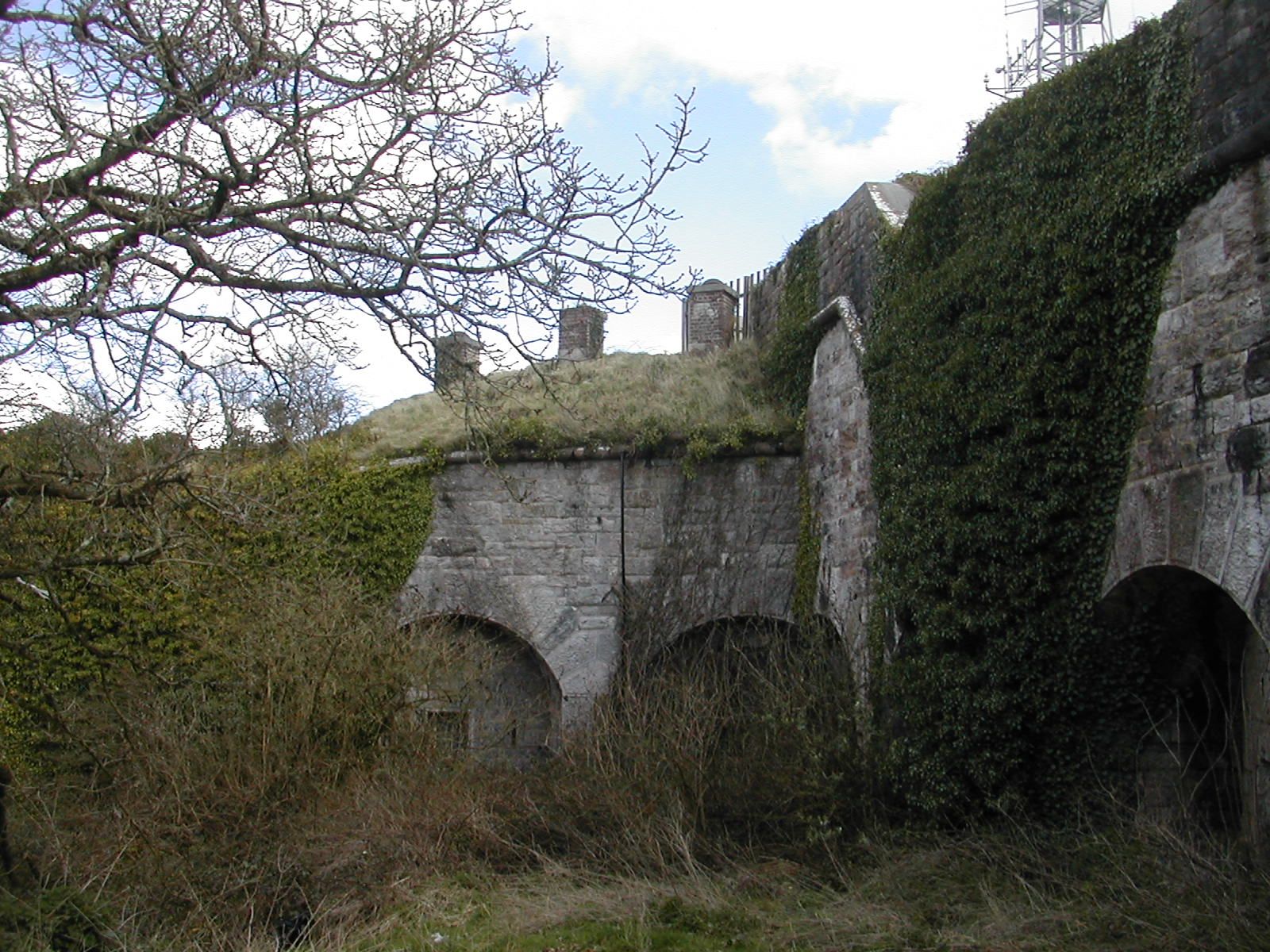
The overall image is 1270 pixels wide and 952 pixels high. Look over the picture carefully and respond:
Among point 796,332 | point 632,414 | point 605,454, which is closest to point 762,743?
point 605,454

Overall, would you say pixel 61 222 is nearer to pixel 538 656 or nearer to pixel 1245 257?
pixel 1245 257

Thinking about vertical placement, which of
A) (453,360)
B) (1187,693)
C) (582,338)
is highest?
(582,338)

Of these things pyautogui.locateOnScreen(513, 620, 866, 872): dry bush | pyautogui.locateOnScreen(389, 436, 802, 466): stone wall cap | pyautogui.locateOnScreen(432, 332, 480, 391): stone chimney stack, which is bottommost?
pyautogui.locateOnScreen(513, 620, 866, 872): dry bush

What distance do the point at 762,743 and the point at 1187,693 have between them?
112 inches

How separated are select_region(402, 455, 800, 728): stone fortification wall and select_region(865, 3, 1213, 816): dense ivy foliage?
9.19 feet

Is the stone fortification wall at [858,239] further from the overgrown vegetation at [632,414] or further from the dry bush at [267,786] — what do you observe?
the dry bush at [267,786]

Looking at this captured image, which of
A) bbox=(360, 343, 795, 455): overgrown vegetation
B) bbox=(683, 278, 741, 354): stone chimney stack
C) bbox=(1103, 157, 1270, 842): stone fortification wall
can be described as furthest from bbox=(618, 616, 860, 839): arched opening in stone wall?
bbox=(683, 278, 741, 354): stone chimney stack

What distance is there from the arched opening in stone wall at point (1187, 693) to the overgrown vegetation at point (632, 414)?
5150mm

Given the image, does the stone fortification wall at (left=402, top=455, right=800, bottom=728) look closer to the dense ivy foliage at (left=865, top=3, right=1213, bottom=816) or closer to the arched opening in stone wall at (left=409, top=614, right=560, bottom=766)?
the arched opening in stone wall at (left=409, top=614, right=560, bottom=766)

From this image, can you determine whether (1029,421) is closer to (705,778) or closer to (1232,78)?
(1232,78)

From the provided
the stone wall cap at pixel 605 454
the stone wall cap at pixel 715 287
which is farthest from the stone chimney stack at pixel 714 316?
the stone wall cap at pixel 605 454

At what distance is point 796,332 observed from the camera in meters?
Result: 11.8

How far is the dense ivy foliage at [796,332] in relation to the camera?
1154cm

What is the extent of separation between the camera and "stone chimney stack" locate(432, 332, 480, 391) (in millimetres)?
5801
